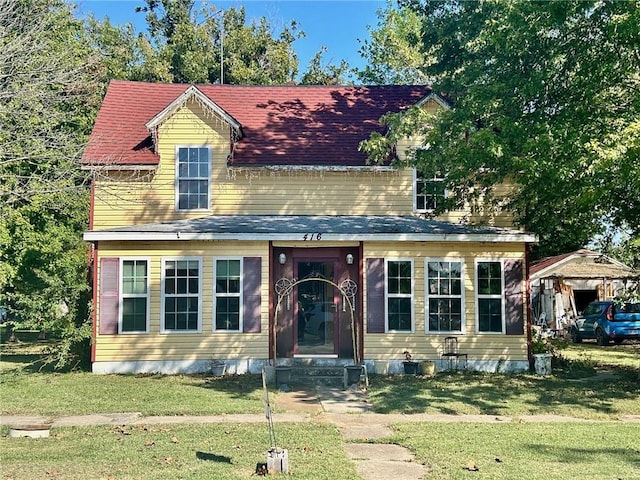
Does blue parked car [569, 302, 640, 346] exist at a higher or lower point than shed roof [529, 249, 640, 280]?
lower

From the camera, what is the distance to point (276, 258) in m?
15.7

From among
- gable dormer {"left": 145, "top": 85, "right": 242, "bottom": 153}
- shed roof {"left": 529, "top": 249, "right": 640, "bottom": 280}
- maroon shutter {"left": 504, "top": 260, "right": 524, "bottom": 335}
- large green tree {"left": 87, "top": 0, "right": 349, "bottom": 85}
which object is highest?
large green tree {"left": 87, "top": 0, "right": 349, "bottom": 85}

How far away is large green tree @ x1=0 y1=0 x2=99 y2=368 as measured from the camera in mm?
10898

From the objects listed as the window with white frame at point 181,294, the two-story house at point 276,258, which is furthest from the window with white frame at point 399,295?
the window with white frame at point 181,294

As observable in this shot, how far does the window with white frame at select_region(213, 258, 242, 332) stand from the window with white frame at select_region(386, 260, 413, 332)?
3.68 meters

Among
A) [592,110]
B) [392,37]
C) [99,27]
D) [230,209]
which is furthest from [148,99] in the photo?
[392,37]

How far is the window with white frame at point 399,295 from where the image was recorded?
15.2 meters

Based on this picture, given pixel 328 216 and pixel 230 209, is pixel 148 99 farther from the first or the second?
pixel 328 216

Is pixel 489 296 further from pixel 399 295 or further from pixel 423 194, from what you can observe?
pixel 423 194

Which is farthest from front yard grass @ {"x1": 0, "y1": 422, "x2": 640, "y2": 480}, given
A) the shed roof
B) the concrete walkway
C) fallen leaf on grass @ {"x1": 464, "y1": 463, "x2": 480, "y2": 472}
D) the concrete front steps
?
the shed roof

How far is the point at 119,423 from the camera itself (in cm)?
982

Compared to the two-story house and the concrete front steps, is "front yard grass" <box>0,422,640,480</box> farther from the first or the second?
the two-story house

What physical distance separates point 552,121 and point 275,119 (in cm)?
833

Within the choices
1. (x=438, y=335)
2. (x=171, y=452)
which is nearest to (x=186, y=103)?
(x=438, y=335)
